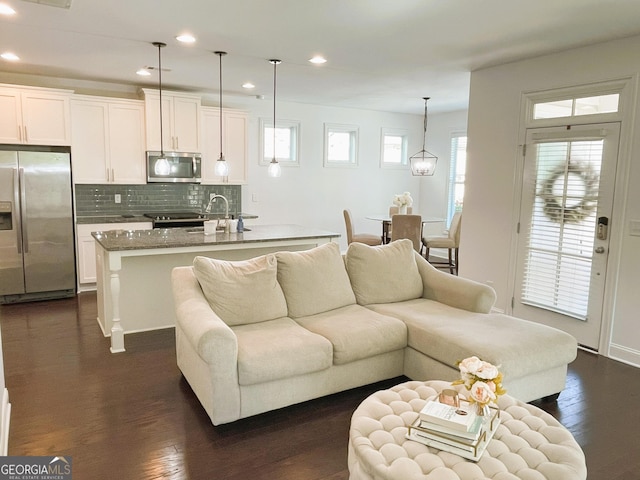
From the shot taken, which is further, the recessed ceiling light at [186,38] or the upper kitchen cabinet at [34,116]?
the upper kitchen cabinet at [34,116]

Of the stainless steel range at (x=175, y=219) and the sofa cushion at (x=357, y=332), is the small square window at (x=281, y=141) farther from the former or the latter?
the sofa cushion at (x=357, y=332)

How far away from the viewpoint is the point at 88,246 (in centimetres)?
562

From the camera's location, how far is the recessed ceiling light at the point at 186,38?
3.87 m

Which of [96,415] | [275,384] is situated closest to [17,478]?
[96,415]

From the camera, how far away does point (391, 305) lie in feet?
12.1

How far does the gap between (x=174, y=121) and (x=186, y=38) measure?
7.35 feet

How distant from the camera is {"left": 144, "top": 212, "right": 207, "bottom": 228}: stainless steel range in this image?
577 cm

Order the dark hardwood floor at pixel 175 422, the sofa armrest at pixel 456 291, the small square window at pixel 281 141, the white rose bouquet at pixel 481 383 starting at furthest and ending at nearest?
the small square window at pixel 281 141, the sofa armrest at pixel 456 291, the dark hardwood floor at pixel 175 422, the white rose bouquet at pixel 481 383

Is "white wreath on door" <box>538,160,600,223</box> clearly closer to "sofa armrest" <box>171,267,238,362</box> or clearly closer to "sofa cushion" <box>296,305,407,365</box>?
"sofa cushion" <box>296,305,407,365</box>

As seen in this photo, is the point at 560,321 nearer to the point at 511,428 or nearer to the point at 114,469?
the point at 511,428

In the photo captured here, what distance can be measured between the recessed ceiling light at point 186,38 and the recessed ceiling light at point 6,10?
3.84 ft

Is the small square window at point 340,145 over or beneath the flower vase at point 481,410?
over

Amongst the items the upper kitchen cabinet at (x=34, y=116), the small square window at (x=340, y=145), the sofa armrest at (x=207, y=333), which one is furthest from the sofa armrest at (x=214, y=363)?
the small square window at (x=340, y=145)

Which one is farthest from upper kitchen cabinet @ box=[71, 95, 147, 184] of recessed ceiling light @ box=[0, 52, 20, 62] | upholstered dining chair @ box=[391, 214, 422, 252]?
upholstered dining chair @ box=[391, 214, 422, 252]
